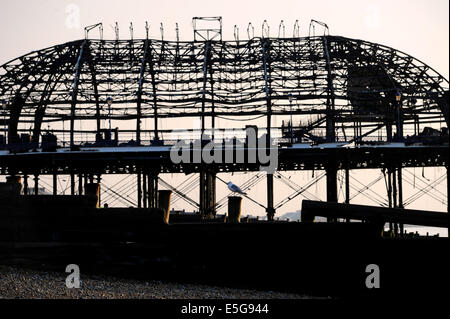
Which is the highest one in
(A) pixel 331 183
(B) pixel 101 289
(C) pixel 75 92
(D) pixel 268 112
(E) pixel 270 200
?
(C) pixel 75 92

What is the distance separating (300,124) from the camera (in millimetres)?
53531

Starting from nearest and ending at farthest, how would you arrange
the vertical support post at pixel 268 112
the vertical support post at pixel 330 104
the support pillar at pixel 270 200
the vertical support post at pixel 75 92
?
the support pillar at pixel 270 200 < the vertical support post at pixel 268 112 < the vertical support post at pixel 75 92 < the vertical support post at pixel 330 104

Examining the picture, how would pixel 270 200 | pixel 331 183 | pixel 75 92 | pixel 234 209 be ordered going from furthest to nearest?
1. pixel 75 92
2. pixel 331 183
3. pixel 270 200
4. pixel 234 209

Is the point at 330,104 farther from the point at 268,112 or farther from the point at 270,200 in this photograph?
the point at 270,200

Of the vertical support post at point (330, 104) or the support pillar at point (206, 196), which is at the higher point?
the vertical support post at point (330, 104)

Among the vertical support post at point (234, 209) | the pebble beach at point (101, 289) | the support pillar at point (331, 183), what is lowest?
the pebble beach at point (101, 289)

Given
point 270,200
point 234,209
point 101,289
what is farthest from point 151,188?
point 101,289

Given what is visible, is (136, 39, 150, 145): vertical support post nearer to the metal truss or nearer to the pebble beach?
the metal truss

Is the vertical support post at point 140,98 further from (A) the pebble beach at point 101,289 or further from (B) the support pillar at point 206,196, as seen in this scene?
(A) the pebble beach at point 101,289

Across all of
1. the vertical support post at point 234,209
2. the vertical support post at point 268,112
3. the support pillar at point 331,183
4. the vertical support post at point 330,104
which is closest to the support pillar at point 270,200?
the vertical support post at point 268,112

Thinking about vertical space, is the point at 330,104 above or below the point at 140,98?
below
